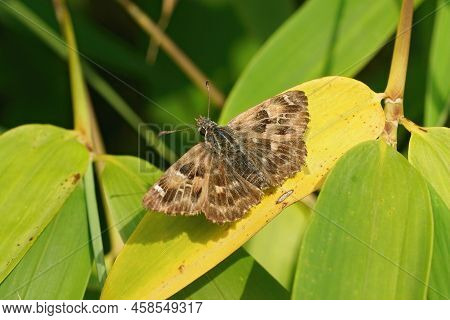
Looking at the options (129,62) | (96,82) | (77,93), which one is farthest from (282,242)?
(129,62)

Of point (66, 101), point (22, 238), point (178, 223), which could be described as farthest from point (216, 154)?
point (66, 101)

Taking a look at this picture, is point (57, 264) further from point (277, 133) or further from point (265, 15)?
point (265, 15)

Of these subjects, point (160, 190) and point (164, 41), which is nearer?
point (160, 190)

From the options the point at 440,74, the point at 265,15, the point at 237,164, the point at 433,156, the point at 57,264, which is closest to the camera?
the point at 433,156

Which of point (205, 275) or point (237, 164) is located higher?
point (237, 164)

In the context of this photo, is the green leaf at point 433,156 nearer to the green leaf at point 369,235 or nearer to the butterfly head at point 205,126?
the green leaf at point 369,235

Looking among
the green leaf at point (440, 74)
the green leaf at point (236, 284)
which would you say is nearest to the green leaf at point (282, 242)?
the green leaf at point (236, 284)

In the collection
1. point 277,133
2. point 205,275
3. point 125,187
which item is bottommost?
point 205,275

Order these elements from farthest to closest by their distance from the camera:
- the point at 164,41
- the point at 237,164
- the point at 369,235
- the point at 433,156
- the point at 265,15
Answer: the point at 265,15 < the point at 164,41 < the point at 237,164 < the point at 433,156 < the point at 369,235
